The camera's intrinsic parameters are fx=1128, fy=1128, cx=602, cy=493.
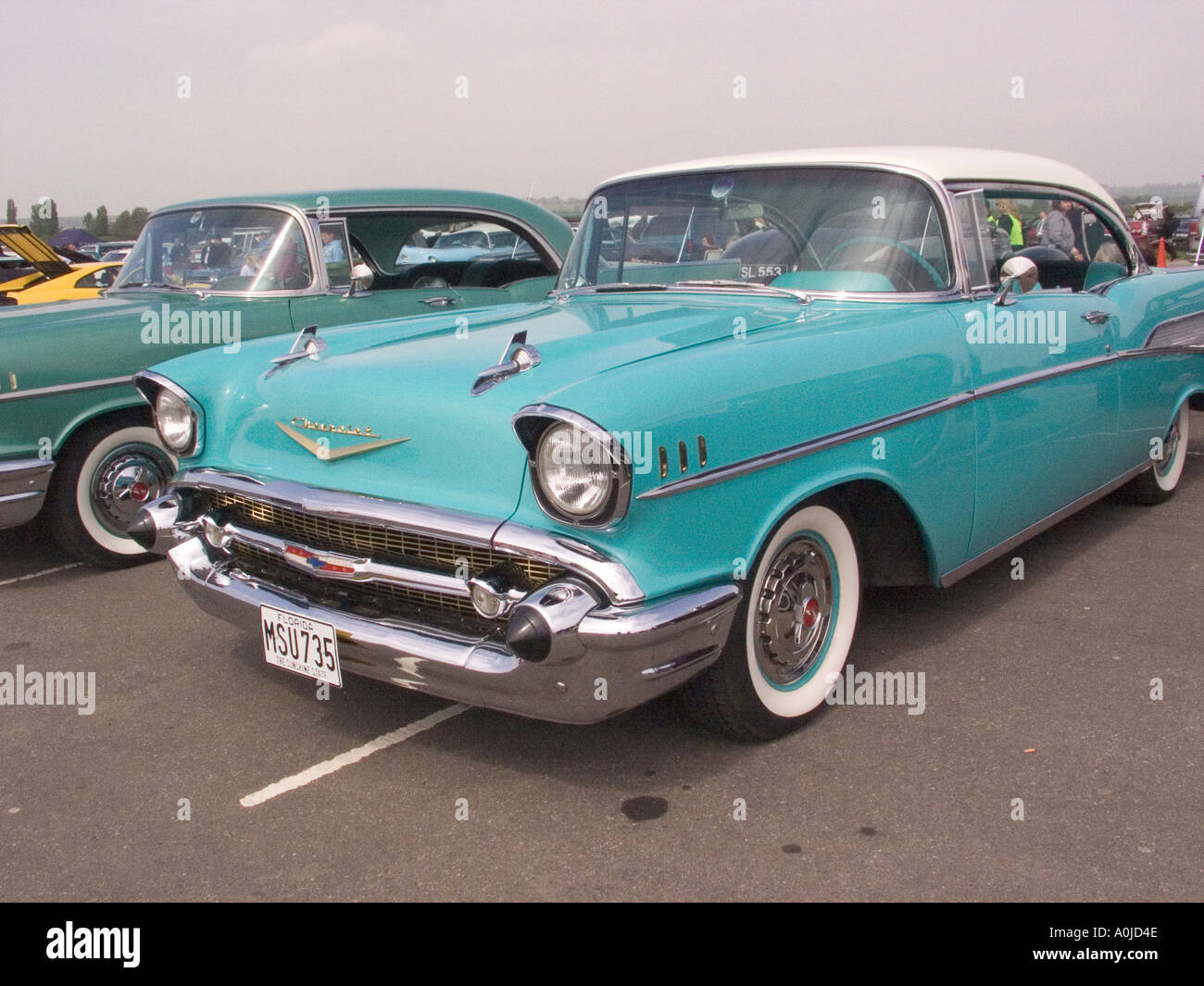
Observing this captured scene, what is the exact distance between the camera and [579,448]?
8.08 feet

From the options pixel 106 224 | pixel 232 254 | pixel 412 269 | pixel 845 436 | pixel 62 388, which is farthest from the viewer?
pixel 106 224

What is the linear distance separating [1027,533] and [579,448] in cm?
213

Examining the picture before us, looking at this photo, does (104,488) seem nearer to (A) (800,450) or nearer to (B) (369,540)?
(B) (369,540)

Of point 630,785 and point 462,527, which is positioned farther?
point 630,785

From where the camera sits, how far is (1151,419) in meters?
4.80

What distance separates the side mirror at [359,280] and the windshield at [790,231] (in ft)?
6.23

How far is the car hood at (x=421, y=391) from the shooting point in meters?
2.68

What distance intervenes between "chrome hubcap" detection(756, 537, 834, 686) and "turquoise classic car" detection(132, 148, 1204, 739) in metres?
0.01

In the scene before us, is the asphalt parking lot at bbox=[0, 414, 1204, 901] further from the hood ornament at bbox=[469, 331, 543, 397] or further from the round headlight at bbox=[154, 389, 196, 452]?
the hood ornament at bbox=[469, 331, 543, 397]

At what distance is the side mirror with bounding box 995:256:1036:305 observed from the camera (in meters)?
3.71
